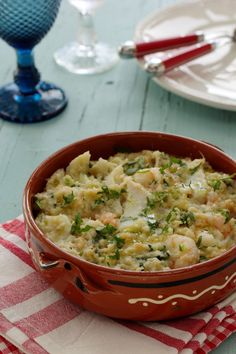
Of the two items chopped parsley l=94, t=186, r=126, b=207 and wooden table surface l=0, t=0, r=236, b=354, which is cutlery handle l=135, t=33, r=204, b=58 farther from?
chopped parsley l=94, t=186, r=126, b=207

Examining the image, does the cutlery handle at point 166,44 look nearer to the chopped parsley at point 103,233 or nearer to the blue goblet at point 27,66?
the blue goblet at point 27,66

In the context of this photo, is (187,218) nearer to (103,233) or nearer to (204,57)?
(103,233)

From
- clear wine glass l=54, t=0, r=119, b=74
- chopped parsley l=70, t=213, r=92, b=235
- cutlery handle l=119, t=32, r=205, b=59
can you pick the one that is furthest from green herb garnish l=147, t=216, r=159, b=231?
clear wine glass l=54, t=0, r=119, b=74

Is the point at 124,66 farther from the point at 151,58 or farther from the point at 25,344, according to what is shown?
the point at 25,344

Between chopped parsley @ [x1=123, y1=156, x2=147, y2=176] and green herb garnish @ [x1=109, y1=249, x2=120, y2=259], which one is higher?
green herb garnish @ [x1=109, y1=249, x2=120, y2=259]

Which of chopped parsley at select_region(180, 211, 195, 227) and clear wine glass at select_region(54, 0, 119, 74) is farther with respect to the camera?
clear wine glass at select_region(54, 0, 119, 74)

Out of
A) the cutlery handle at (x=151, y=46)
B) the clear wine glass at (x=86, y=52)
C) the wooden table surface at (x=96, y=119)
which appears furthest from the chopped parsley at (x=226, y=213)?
the clear wine glass at (x=86, y=52)
